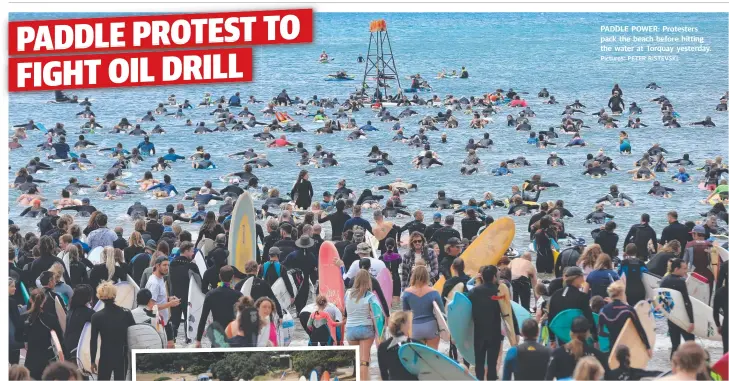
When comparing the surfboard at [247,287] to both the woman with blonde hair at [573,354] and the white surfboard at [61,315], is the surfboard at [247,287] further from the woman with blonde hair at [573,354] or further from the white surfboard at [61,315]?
the woman with blonde hair at [573,354]

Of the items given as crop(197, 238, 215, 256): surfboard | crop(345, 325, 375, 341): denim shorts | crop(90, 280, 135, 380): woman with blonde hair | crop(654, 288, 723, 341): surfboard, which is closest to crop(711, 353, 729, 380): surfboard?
crop(654, 288, 723, 341): surfboard

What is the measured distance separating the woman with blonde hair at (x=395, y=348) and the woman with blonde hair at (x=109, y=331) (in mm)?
2324

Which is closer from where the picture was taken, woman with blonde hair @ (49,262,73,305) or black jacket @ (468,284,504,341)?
black jacket @ (468,284,504,341)

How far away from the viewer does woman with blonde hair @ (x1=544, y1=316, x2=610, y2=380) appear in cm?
1016

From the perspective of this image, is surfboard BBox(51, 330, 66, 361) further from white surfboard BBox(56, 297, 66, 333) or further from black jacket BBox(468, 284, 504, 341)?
black jacket BBox(468, 284, 504, 341)

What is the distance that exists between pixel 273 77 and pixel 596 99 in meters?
18.3

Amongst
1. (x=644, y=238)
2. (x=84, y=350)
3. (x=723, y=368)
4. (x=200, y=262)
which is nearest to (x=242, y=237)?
(x=200, y=262)

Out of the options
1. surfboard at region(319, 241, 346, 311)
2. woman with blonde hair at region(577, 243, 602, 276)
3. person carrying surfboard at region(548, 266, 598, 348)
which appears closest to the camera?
person carrying surfboard at region(548, 266, 598, 348)

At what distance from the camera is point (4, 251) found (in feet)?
46.1

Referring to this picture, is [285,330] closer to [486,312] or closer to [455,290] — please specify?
[455,290]

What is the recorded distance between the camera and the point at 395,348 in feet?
35.3

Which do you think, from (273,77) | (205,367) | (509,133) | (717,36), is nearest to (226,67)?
(205,367)

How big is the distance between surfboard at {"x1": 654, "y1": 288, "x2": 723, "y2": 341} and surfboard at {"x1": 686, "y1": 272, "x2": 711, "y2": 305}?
1219mm

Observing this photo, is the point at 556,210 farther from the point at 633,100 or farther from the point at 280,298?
the point at 633,100
